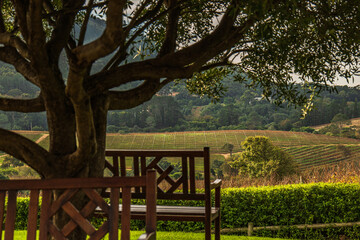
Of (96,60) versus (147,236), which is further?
(96,60)

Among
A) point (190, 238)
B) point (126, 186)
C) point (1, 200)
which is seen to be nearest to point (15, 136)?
point (1, 200)

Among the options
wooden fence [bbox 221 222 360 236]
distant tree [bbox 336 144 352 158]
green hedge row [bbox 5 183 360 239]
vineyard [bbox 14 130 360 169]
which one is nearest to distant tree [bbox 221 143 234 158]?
vineyard [bbox 14 130 360 169]

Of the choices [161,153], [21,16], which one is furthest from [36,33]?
[161,153]

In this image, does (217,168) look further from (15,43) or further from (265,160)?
(15,43)

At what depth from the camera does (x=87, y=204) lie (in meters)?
1.88

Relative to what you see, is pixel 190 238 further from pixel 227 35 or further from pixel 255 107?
pixel 255 107

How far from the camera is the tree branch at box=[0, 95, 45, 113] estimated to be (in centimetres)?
305

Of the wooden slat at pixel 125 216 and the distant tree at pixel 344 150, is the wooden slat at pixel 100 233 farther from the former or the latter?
the distant tree at pixel 344 150

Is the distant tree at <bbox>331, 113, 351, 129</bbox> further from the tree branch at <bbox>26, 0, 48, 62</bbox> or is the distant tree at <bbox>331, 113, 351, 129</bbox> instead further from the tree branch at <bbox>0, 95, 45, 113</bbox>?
the tree branch at <bbox>26, 0, 48, 62</bbox>

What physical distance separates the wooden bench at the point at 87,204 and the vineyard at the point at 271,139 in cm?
1853

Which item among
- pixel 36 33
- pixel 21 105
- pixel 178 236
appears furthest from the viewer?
pixel 178 236

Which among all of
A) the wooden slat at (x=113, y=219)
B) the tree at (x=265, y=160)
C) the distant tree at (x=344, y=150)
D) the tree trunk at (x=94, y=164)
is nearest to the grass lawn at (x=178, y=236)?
the tree trunk at (x=94, y=164)

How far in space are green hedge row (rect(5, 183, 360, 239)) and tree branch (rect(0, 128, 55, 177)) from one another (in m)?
3.20

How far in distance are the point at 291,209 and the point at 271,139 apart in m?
16.1
